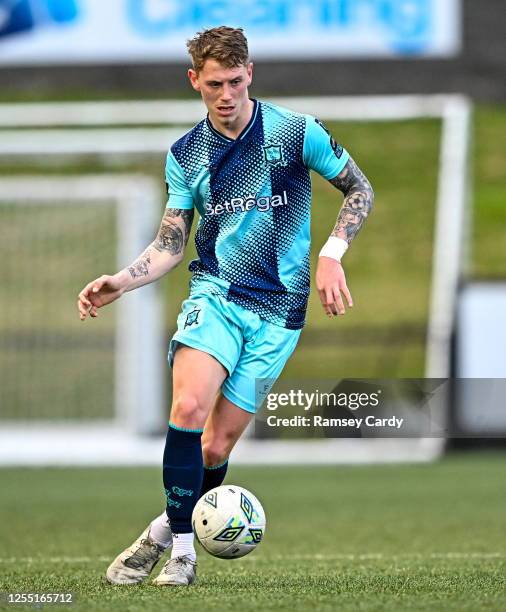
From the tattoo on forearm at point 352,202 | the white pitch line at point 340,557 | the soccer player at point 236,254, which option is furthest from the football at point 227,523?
the white pitch line at point 340,557

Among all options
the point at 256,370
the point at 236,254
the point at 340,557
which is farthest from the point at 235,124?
the point at 340,557

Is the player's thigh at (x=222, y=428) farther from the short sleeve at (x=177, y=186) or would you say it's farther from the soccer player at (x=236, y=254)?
the short sleeve at (x=177, y=186)

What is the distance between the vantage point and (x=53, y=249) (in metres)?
13.2

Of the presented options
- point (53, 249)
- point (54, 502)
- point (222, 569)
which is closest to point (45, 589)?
point (222, 569)

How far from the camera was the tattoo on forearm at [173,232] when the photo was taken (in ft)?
17.7

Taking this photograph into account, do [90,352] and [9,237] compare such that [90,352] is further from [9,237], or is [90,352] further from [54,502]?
[54,502]

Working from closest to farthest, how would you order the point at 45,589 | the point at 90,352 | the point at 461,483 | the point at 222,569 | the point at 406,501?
the point at 45,589 < the point at 222,569 < the point at 406,501 < the point at 461,483 < the point at 90,352

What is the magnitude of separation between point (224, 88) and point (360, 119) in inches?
358

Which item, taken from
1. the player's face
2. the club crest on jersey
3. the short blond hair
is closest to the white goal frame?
the club crest on jersey

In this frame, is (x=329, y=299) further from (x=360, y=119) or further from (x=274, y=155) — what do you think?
(x=360, y=119)

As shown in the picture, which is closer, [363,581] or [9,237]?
Result: [363,581]

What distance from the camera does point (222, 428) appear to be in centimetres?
530

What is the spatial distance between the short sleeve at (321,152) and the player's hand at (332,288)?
18.3 inches

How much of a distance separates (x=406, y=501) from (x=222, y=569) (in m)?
3.35
